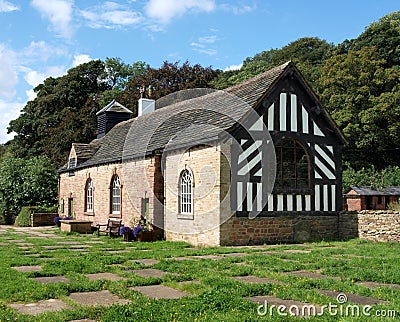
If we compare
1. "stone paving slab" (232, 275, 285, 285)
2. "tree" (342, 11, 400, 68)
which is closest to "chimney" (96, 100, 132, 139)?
"tree" (342, 11, 400, 68)

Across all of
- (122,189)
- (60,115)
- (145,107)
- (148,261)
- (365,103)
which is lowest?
(148,261)

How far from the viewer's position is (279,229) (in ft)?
53.0

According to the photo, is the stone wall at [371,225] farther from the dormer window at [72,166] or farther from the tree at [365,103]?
the tree at [365,103]

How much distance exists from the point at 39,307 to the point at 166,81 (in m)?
35.9

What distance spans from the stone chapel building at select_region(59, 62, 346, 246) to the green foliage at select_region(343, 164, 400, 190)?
51.2 ft

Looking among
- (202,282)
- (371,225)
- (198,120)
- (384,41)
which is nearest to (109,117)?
(198,120)

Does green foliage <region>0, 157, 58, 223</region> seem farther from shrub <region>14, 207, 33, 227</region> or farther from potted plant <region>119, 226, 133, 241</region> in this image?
potted plant <region>119, 226, 133, 241</region>

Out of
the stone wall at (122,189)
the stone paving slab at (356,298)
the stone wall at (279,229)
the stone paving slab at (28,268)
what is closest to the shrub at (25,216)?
the stone wall at (122,189)

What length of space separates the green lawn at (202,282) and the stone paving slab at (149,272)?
0.56ft

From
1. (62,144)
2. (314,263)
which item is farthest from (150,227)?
(62,144)

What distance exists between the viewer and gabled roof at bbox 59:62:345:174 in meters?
16.0

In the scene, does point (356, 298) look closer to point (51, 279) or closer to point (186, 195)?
point (51, 279)

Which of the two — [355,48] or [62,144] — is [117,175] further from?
[355,48]

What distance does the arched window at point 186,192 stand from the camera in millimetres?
16562
